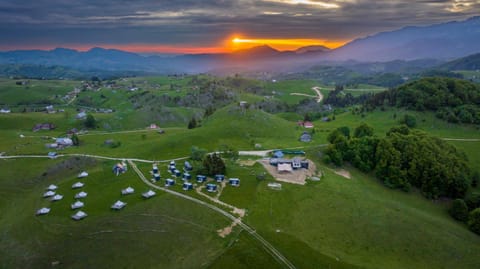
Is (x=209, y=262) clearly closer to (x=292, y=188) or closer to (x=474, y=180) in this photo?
(x=292, y=188)

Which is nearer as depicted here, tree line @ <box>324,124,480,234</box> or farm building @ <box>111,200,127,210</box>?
farm building @ <box>111,200,127,210</box>

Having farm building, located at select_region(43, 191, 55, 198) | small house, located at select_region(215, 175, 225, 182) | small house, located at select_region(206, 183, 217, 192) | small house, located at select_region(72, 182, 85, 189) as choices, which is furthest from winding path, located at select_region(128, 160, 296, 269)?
farm building, located at select_region(43, 191, 55, 198)

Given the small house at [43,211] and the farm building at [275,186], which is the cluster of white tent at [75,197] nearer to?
the small house at [43,211]

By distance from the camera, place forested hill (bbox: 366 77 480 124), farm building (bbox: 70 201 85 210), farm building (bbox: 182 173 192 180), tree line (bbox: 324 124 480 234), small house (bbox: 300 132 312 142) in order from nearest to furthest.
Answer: farm building (bbox: 70 201 85 210), farm building (bbox: 182 173 192 180), tree line (bbox: 324 124 480 234), small house (bbox: 300 132 312 142), forested hill (bbox: 366 77 480 124)

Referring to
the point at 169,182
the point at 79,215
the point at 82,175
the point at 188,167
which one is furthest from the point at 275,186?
the point at 82,175

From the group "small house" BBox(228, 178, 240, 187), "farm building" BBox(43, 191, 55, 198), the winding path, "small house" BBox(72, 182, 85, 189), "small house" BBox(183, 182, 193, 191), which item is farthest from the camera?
"small house" BBox(72, 182, 85, 189)

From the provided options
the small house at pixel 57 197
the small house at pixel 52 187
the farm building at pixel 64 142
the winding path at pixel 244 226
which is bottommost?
the winding path at pixel 244 226

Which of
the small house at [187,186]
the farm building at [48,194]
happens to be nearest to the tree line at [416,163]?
the small house at [187,186]

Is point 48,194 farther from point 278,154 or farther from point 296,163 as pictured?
point 296,163

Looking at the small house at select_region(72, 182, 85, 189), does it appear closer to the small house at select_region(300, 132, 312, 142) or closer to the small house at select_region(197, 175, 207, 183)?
the small house at select_region(197, 175, 207, 183)
